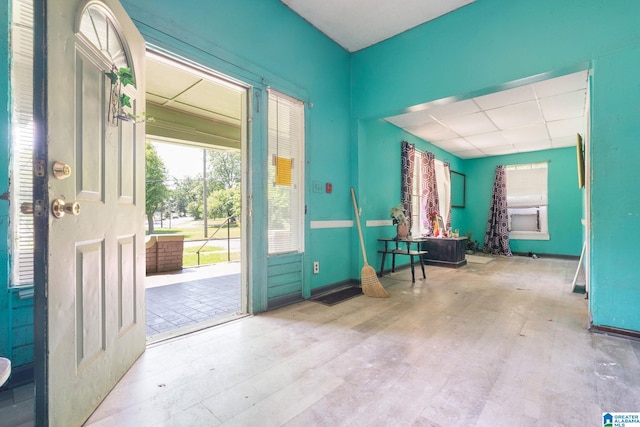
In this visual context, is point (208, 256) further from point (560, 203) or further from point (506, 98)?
point (560, 203)

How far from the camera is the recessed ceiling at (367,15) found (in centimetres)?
309

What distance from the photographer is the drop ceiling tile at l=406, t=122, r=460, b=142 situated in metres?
5.45

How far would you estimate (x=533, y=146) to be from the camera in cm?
688

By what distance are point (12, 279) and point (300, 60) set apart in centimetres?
316

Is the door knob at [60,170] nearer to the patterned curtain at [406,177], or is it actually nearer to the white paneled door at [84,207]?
the white paneled door at [84,207]

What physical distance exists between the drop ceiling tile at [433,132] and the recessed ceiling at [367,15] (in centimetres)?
221

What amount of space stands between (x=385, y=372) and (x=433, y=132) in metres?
5.22

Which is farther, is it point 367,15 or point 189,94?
point 189,94

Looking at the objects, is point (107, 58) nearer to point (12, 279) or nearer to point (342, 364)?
point (12, 279)

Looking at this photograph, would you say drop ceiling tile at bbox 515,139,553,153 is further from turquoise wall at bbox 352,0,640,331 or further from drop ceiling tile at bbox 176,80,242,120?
drop ceiling tile at bbox 176,80,242,120

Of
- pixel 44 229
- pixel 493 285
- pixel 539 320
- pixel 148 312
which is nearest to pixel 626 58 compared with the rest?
pixel 539 320

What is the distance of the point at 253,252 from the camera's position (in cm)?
280

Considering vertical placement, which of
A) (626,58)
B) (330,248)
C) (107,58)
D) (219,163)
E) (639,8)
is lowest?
(330,248)

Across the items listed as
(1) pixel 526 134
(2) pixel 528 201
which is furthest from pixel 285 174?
(2) pixel 528 201
